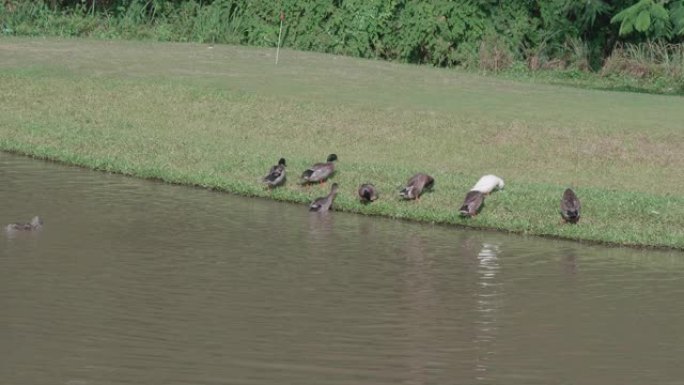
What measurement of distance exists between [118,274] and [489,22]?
21.2 metres

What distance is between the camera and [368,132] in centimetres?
2095

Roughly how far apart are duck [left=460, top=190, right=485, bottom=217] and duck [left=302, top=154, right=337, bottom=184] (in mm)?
2247

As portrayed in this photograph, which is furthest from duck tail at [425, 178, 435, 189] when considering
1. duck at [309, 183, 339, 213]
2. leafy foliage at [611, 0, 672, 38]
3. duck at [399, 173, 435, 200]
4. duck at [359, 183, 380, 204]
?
leafy foliage at [611, 0, 672, 38]

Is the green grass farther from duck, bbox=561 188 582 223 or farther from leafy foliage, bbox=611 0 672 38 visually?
leafy foliage, bbox=611 0 672 38

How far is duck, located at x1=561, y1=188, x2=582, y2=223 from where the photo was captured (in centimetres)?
1510

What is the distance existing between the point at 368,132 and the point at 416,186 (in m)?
4.70

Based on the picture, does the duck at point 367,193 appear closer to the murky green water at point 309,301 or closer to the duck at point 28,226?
the murky green water at point 309,301

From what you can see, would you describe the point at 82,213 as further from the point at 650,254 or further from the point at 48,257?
the point at 650,254

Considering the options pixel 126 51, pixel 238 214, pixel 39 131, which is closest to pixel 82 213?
pixel 238 214

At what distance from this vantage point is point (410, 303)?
11.3 metres

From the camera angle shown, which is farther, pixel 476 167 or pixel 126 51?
pixel 126 51

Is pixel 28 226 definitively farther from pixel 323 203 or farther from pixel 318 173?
pixel 318 173

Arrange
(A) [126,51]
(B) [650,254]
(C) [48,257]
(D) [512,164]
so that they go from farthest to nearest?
(A) [126,51], (D) [512,164], (B) [650,254], (C) [48,257]

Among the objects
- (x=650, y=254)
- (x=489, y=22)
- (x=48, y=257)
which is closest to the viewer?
(x=48, y=257)
